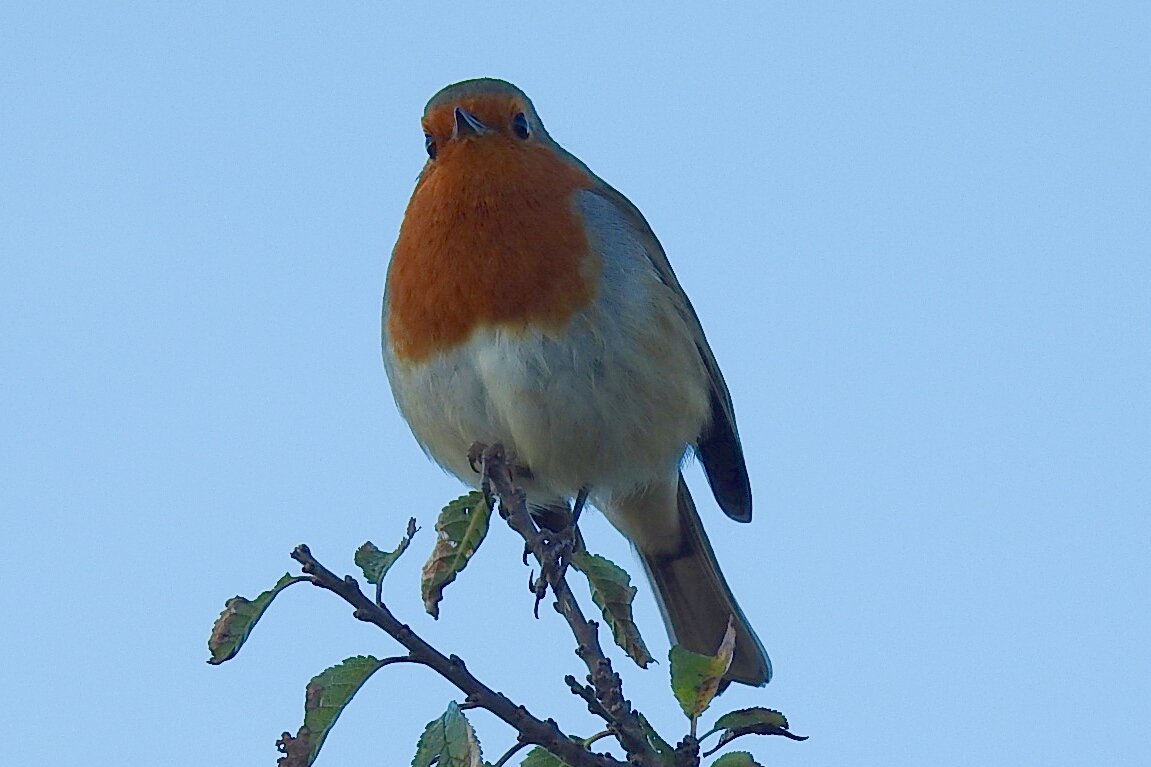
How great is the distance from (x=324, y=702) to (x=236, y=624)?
0.92ft

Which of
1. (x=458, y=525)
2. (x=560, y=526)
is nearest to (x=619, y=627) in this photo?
(x=458, y=525)

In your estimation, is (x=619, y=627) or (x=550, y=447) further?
(x=550, y=447)

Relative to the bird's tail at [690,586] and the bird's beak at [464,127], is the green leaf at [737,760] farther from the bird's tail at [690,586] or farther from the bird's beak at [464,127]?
the bird's tail at [690,586]

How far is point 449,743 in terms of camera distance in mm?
3311

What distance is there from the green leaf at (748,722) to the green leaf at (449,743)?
1.68ft

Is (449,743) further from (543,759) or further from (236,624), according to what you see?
(236,624)

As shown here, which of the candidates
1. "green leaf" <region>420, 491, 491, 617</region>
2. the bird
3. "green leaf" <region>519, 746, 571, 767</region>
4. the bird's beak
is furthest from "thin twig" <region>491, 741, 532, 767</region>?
the bird's beak

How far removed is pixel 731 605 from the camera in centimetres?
689

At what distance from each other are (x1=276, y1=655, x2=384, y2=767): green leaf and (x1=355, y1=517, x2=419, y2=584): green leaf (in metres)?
0.30

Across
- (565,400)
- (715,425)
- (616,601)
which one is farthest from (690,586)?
(616,601)

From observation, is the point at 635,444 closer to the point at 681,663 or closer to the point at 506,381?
the point at 506,381

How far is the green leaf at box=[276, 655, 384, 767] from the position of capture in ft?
10.9

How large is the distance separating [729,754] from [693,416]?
294cm

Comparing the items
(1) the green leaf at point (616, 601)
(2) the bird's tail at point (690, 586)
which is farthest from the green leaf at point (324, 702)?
(2) the bird's tail at point (690, 586)
